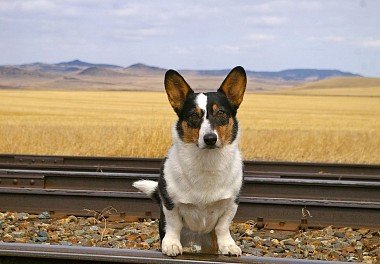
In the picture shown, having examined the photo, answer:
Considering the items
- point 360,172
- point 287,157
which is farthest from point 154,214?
point 287,157

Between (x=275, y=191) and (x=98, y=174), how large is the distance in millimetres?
1942

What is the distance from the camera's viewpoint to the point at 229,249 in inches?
160

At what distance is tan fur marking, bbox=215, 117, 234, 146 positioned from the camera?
13.1 ft

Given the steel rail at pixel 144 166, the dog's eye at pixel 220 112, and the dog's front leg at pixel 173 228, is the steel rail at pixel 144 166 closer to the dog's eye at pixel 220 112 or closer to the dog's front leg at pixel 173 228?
the dog's front leg at pixel 173 228

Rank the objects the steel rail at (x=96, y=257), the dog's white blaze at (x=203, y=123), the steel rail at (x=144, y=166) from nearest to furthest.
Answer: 1. the steel rail at (x=96, y=257)
2. the dog's white blaze at (x=203, y=123)
3. the steel rail at (x=144, y=166)

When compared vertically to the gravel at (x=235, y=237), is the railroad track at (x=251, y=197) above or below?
above

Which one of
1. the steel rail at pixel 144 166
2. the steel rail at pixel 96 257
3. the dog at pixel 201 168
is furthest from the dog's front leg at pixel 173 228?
the steel rail at pixel 144 166

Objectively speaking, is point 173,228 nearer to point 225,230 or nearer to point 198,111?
point 225,230

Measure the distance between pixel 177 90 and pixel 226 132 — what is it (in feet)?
1.22

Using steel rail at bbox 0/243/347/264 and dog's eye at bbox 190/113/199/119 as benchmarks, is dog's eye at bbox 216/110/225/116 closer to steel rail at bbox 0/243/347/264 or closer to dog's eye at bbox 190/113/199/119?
dog's eye at bbox 190/113/199/119

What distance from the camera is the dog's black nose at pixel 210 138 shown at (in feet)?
12.5

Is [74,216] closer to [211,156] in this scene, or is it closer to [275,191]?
[275,191]

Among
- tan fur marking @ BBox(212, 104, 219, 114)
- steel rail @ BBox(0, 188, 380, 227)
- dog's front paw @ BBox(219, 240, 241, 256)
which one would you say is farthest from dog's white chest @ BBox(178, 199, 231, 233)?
steel rail @ BBox(0, 188, 380, 227)

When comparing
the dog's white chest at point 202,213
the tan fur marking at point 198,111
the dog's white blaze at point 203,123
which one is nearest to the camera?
the dog's white blaze at point 203,123
